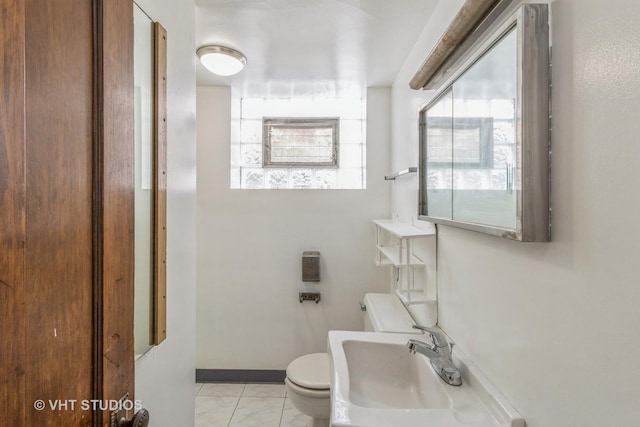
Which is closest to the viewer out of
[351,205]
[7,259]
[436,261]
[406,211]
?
[7,259]

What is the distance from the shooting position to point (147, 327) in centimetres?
102

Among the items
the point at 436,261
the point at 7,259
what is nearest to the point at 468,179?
Answer: the point at 436,261

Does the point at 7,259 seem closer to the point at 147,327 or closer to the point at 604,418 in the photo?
the point at 147,327

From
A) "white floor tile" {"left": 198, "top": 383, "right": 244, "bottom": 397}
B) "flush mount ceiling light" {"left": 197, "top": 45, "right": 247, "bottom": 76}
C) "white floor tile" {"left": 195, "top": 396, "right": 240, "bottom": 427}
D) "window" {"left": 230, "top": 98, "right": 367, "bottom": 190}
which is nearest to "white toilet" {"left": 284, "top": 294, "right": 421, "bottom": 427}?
"white floor tile" {"left": 195, "top": 396, "right": 240, "bottom": 427}

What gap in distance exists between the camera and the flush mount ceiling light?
1.80 m

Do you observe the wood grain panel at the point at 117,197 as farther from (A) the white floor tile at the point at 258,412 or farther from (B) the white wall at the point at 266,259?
(B) the white wall at the point at 266,259

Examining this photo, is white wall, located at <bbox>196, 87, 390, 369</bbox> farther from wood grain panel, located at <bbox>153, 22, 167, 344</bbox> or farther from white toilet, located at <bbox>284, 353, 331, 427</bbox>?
wood grain panel, located at <bbox>153, 22, 167, 344</bbox>

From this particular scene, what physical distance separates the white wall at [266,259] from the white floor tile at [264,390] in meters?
0.14

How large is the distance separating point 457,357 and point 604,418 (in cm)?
61

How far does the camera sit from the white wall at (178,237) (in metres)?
1.08

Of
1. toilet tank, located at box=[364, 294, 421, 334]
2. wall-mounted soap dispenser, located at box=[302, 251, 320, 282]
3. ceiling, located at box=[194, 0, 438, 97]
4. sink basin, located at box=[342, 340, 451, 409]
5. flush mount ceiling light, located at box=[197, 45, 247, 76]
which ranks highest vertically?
ceiling, located at box=[194, 0, 438, 97]

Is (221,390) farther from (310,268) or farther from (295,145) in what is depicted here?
(295,145)

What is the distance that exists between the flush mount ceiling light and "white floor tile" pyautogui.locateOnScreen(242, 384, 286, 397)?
2257 millimetres

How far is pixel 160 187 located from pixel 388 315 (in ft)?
4.65
